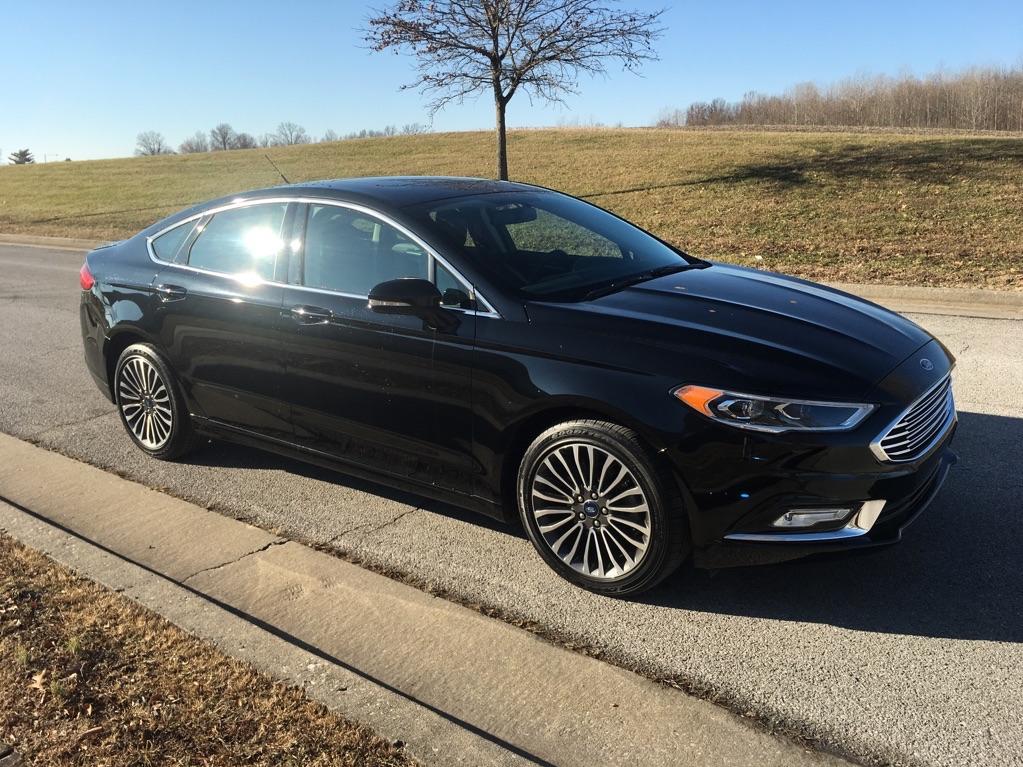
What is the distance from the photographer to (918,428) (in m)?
3.34

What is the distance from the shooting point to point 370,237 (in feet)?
14.1

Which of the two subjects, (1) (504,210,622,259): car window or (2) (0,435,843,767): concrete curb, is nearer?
(2) (0,435,843,767): concrete curb

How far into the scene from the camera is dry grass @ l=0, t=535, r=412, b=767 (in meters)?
2.59

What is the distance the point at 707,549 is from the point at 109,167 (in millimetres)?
49963

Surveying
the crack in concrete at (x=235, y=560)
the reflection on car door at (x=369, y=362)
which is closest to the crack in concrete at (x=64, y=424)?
the reflection on car door at (x=369, y=362)

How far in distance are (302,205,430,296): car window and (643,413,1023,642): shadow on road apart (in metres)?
1.90

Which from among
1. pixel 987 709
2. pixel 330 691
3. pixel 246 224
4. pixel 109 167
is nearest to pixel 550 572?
pixel 330 691

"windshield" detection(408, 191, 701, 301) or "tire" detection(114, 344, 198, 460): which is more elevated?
"windshield" detection(408, 191, 701, 301)

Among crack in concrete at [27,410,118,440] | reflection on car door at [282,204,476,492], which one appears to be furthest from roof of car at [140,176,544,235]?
crack in concrete at [27,410,118,440]

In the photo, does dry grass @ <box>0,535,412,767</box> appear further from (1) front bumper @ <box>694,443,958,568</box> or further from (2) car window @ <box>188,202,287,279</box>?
(2) car window @ <box>188,202,287,279</box>

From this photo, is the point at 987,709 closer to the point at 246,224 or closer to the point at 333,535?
the point at 333,535

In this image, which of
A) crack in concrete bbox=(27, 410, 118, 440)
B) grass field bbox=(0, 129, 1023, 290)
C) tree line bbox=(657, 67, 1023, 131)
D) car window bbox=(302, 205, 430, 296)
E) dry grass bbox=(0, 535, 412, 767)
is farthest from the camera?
tree line bbox=(657, 67, 1023, 131)

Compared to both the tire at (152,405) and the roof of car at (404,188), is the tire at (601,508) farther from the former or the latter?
the tire at (152,405)

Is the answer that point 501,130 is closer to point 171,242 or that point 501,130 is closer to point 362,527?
point 171,242
